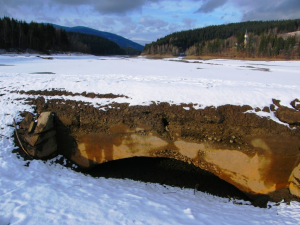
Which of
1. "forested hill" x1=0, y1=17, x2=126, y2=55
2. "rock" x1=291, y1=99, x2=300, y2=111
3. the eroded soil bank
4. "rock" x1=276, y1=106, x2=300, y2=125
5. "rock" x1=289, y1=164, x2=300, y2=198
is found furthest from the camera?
"forested hill" x1=0, y1=17, x2=126, y2=55

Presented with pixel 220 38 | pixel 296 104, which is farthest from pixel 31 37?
pixel 220 38

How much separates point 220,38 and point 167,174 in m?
114

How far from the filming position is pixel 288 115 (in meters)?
6.58

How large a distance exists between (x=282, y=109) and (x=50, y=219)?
315 inches

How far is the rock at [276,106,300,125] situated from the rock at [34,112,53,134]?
8.80 m

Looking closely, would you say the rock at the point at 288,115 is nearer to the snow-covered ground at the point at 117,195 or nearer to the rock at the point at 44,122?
the snow-covered ground at the point at 117,195

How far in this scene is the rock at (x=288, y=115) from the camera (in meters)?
6.43

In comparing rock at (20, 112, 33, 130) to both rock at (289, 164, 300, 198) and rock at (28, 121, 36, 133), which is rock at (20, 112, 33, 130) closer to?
rock at (28, 121, 36, 133)

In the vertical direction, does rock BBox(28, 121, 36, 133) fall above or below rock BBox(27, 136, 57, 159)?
above

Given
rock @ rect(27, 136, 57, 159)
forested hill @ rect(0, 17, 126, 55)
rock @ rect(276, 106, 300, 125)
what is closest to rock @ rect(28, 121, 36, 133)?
rock @ rect(27, 136, 57, 159)

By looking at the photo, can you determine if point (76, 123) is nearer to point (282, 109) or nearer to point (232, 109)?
point (232, 109)

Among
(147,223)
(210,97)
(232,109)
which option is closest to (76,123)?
(147,223)

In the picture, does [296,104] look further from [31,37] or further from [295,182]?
[31,37]

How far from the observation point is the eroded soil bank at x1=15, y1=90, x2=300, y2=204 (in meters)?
6.32
